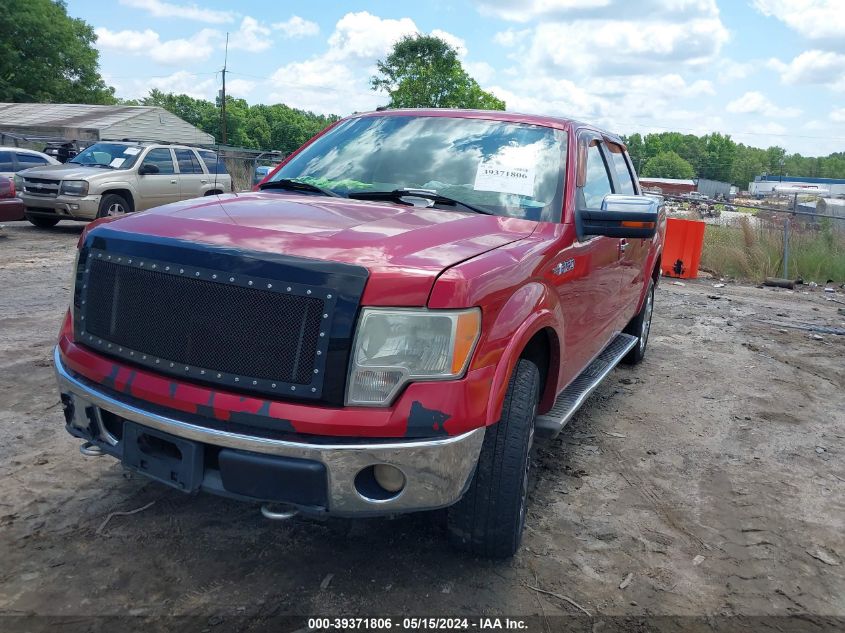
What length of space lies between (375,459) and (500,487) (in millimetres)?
615

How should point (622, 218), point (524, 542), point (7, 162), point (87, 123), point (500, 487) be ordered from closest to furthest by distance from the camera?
point (500, 487)
point (524, 542)
point (622, 218)
point (7, 162)
point (87, 123)

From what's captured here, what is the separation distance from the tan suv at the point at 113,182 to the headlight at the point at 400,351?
35.2 ft

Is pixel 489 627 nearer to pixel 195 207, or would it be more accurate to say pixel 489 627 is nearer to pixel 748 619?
pixel 748 619

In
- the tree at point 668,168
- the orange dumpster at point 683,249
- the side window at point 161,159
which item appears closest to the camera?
the orange dumpster at point 683,249

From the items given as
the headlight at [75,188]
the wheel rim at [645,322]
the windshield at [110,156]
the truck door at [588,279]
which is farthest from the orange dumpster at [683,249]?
the headlight at [75,188]

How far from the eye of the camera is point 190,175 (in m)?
14.6

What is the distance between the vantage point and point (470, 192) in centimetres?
357

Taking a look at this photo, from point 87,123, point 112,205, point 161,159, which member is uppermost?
point 87,123

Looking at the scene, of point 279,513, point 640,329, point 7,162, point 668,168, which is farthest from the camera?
point 668,168

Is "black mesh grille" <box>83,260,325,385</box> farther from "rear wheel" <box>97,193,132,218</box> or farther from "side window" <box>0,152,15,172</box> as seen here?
"side window" <box>0,152,15,172</box>

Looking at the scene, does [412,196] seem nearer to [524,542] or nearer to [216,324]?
[216,324]

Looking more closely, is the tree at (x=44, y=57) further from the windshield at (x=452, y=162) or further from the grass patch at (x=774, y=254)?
the windshield at (x=452, y=162)

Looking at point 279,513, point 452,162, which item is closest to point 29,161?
point 452,162

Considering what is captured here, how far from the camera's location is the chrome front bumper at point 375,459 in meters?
2.32
